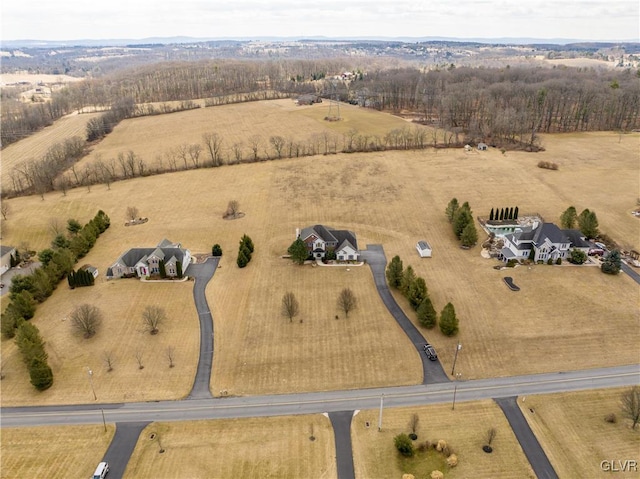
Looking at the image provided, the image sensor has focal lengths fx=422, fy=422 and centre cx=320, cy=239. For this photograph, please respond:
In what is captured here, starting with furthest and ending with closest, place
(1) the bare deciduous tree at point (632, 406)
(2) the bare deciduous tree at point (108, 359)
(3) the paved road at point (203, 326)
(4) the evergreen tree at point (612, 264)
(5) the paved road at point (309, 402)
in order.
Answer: (4) the evergreen tree at point (612, 264), (2) the bare deciduous tree at point (108, 359), (3) the paved road at point (203, 326), (5) the paved road at point (309, 402), (1) the bare deciduous tree at point (632, 406)

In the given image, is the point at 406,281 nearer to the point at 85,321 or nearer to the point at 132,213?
the point at 85,321

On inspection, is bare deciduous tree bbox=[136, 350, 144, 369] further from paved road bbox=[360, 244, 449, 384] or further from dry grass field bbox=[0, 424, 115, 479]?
paved road bbox=[360, 244, 449, 384]

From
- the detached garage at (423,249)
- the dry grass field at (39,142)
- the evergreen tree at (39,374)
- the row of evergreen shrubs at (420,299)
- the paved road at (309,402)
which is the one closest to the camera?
the paved road at (309,402)

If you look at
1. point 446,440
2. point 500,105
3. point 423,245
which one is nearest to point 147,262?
point 423,245

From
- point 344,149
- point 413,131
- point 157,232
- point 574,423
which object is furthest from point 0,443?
point 413,131

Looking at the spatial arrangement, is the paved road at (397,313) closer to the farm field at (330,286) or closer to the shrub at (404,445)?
the farm field at (330,286)

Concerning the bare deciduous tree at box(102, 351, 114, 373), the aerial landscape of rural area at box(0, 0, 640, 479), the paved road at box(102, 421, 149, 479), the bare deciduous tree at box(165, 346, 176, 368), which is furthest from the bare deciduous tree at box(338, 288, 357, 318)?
the bare deciduous tree at box(102, 351, 114, 373)

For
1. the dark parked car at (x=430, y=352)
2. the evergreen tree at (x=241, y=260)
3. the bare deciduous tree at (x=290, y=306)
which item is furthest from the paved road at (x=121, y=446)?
the dark parked car at (x=430, y=352)
